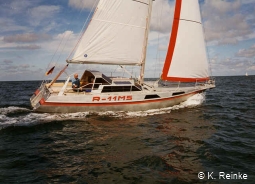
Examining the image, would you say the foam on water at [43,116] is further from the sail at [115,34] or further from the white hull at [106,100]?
the sail at [115,34]

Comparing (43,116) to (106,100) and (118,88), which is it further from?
(118,88)

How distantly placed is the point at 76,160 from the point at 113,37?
9897mm

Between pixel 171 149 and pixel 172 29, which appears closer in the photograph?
pixel 171 149

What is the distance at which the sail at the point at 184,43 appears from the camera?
1680cm

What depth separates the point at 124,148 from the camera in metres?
8.95

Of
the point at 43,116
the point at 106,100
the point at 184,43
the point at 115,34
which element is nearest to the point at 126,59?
the point at 115,34

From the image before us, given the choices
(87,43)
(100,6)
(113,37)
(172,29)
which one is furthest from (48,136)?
(172,29)

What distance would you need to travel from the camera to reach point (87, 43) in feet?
46.8

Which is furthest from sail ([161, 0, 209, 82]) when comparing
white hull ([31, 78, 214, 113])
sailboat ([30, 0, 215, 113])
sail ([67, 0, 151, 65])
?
sail ([67, 0, 151, 65])

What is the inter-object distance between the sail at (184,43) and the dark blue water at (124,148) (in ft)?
14.0

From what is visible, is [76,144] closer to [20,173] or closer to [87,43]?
[20,173]

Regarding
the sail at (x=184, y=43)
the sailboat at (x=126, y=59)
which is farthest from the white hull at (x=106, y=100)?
the sail at (x=184, y=43)

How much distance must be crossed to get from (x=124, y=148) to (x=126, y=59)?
8570mm

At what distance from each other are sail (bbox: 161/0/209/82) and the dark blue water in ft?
14.0
